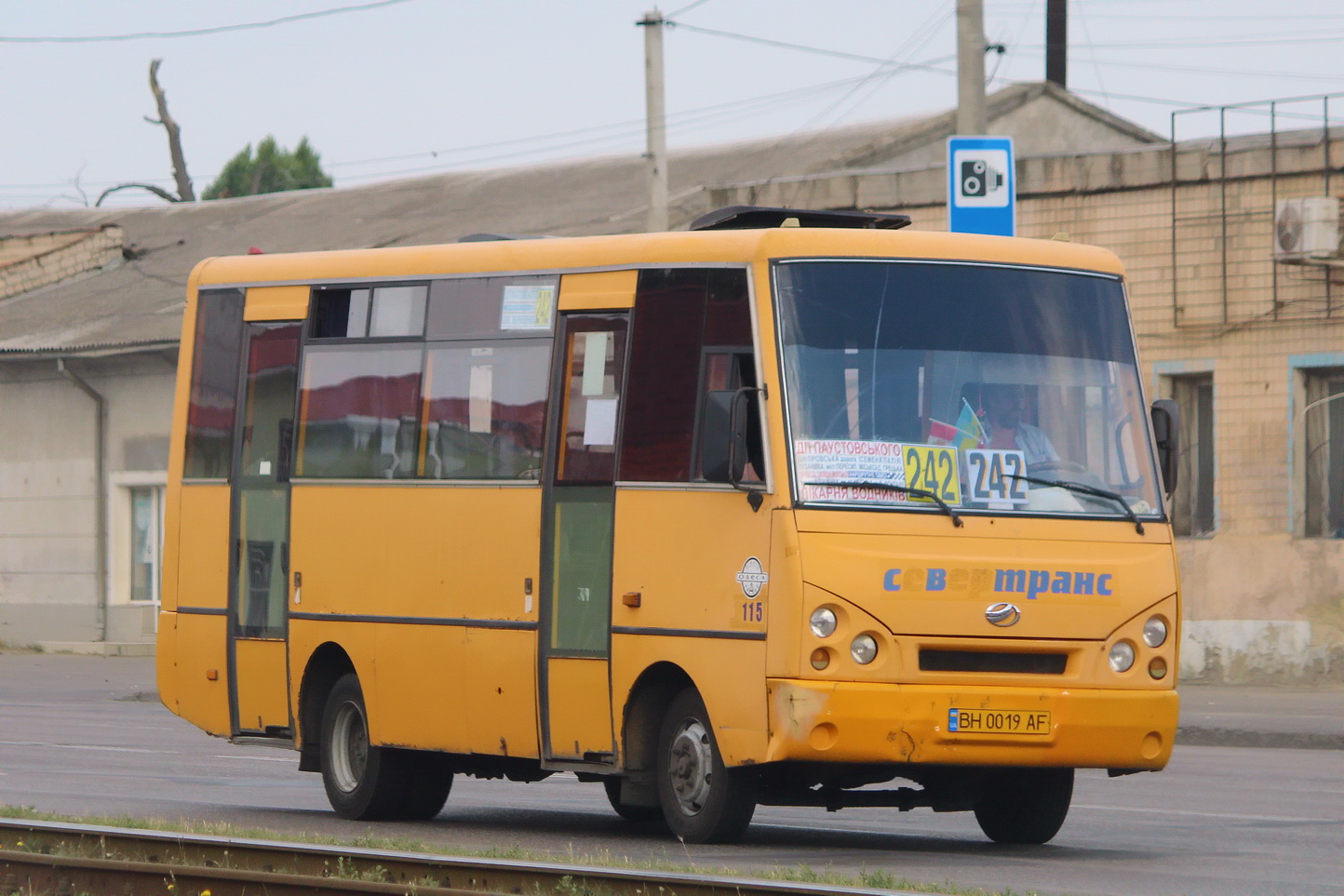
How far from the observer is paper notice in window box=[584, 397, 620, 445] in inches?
444

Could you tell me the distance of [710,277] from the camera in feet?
35.6

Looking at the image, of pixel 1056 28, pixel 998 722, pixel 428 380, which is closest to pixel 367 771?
pixel 428 380

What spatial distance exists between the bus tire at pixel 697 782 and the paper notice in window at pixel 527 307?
2.19 metres

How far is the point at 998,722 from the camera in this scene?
10.1 m

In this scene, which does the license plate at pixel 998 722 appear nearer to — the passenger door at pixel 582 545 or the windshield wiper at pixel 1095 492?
the windshield wiper at pixel 1095 492

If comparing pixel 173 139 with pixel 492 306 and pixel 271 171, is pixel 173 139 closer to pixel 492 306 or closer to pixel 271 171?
pixel 271 171

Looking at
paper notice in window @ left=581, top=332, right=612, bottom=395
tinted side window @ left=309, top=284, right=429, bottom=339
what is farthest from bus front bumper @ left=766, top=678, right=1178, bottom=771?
tinted side window @ left=309, top=284, right=429, bottom=339

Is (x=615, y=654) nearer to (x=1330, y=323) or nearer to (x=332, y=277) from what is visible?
(x=332, y=277)

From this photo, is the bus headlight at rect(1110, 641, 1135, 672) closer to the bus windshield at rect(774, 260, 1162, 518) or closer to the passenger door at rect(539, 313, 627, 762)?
the bus windshield at rect(774, 260, 1162, 518)

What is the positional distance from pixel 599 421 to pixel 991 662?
240 centimetres

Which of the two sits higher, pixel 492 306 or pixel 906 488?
pixel 492 306

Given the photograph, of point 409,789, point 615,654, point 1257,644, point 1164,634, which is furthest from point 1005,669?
point 1257,644

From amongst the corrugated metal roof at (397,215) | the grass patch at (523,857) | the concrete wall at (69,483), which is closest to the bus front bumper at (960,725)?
the grass patch at (523,857)

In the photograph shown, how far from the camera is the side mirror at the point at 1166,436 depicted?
10922mm
